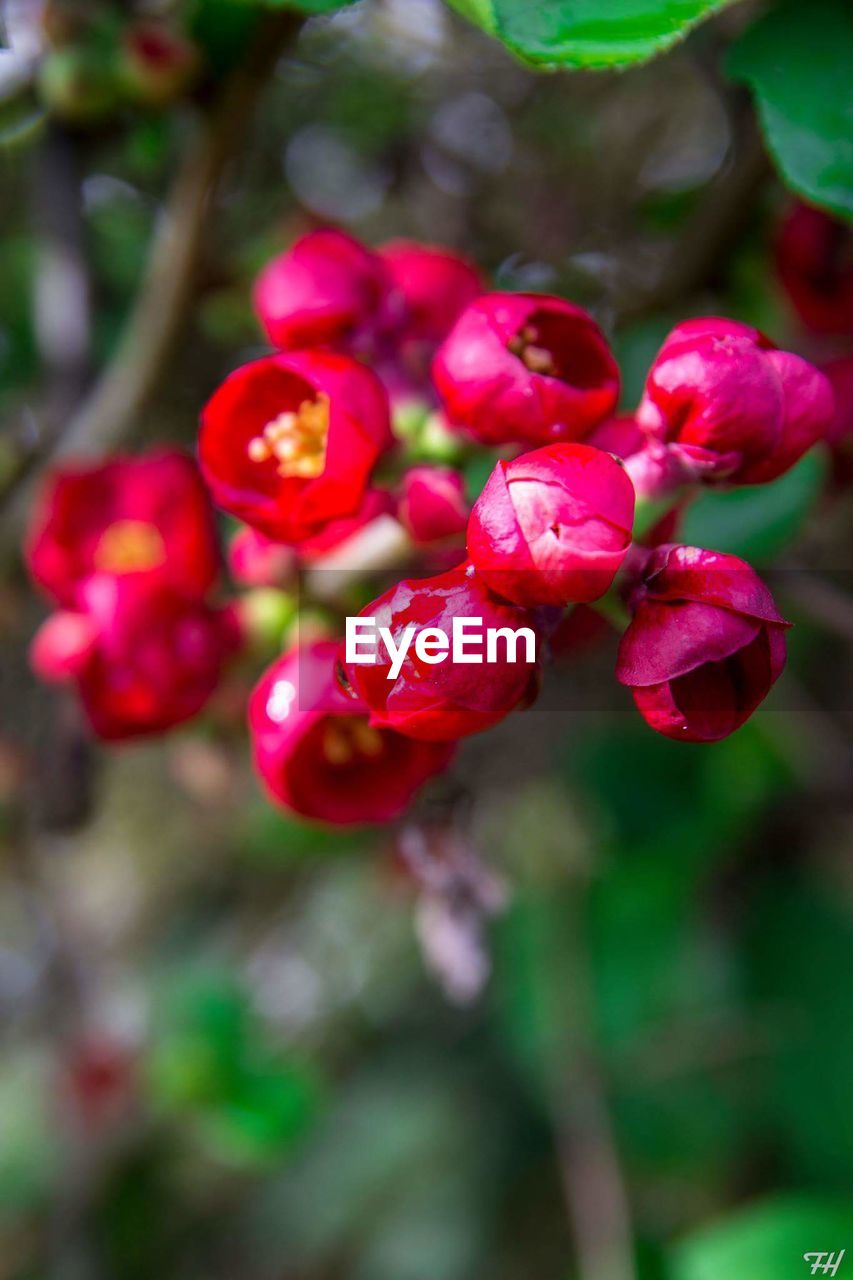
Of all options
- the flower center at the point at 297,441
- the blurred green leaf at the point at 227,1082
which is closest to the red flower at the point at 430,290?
the flower center at the point at 297,441

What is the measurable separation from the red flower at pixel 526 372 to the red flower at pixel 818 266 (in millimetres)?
413

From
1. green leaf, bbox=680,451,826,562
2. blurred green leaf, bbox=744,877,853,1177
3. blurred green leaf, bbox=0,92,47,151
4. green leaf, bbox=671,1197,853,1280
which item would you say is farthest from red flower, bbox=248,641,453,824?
blurred green leaf, bbox=744,877,853,1177

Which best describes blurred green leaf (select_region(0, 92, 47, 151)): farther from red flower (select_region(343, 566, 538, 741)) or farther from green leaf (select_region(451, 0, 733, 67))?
red flower (select_region(343, 566, 538, 741))

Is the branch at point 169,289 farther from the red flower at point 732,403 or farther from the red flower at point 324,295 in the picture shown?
the red flower at point 732,403

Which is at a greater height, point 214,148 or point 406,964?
point 214,148

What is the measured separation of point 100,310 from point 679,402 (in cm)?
101

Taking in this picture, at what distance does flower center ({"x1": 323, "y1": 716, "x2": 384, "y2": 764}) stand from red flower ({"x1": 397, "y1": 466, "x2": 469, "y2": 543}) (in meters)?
0.11

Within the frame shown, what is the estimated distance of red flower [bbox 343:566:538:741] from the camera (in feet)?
1.53

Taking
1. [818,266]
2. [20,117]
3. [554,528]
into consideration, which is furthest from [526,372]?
[20,117]

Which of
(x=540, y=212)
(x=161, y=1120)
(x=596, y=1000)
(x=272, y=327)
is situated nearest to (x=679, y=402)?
(x=272, y=327)

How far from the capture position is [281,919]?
2199 mm

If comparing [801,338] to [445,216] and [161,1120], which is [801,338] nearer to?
[445,216]

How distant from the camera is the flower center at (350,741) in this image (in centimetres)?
64

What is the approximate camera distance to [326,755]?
0.64 metres
